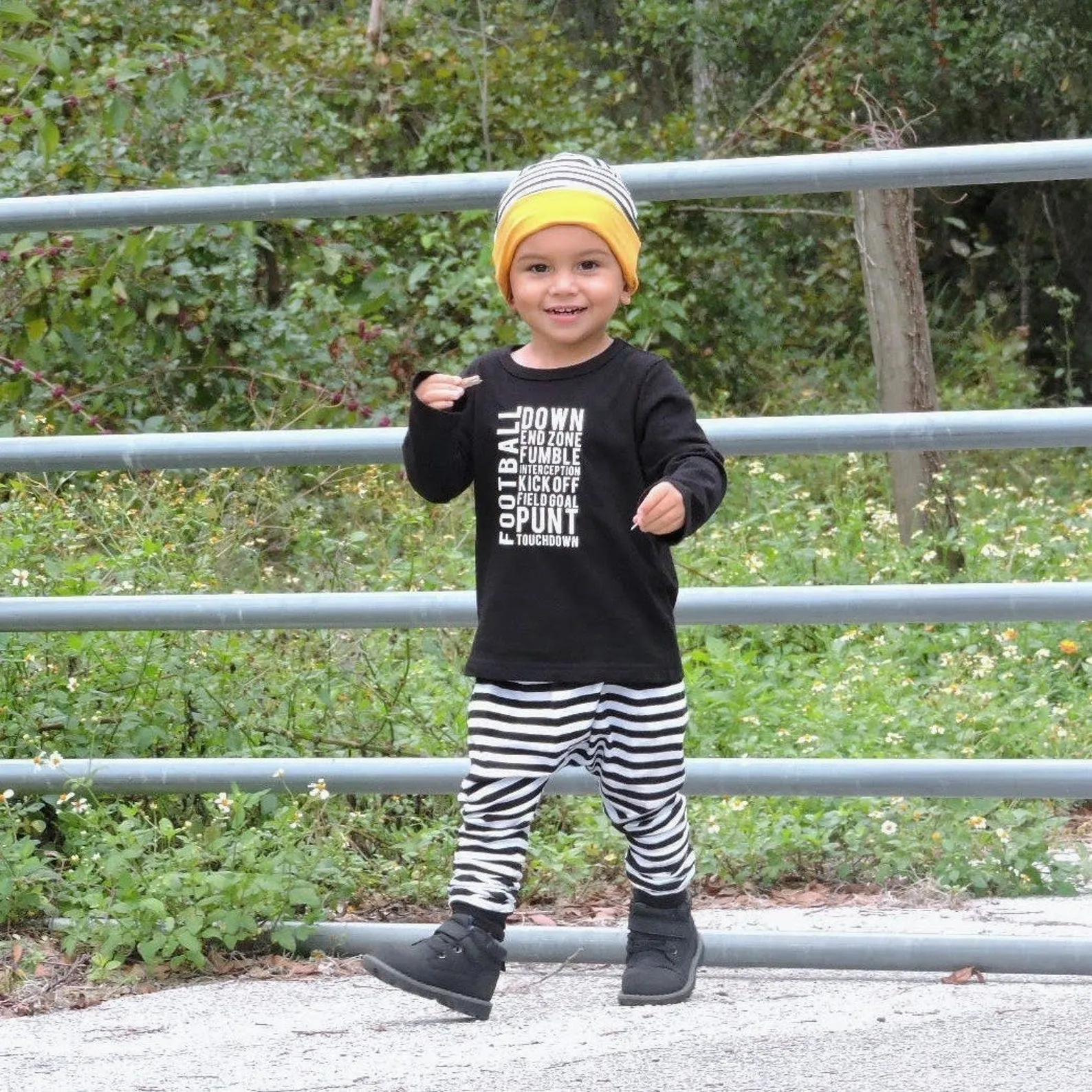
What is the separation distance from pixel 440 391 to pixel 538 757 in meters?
0.53

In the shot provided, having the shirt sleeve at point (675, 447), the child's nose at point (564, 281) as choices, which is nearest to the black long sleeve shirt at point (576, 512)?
the shirt sleeve at point (675, 447)

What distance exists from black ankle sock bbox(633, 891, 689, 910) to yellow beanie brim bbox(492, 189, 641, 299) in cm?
→ 90

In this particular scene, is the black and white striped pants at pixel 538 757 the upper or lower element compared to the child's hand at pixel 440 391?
lower

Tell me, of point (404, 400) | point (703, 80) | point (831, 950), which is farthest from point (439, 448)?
point (703, 80)

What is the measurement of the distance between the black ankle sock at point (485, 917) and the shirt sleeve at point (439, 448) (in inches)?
22.9

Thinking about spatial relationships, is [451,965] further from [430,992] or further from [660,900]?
[660,900]

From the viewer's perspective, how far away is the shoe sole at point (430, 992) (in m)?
2.60

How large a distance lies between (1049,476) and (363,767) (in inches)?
249

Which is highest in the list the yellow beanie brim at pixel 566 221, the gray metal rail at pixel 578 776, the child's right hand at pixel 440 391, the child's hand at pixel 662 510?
the yellow beanie brim at pixel 566 221

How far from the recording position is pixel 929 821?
401 centimetres

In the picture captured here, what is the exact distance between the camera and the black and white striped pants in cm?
267

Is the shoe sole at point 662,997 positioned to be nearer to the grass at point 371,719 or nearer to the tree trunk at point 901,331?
the grass at point 371,719

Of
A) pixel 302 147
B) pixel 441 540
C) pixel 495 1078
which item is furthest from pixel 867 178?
pixel 302 147

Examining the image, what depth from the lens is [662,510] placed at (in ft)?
8.05
